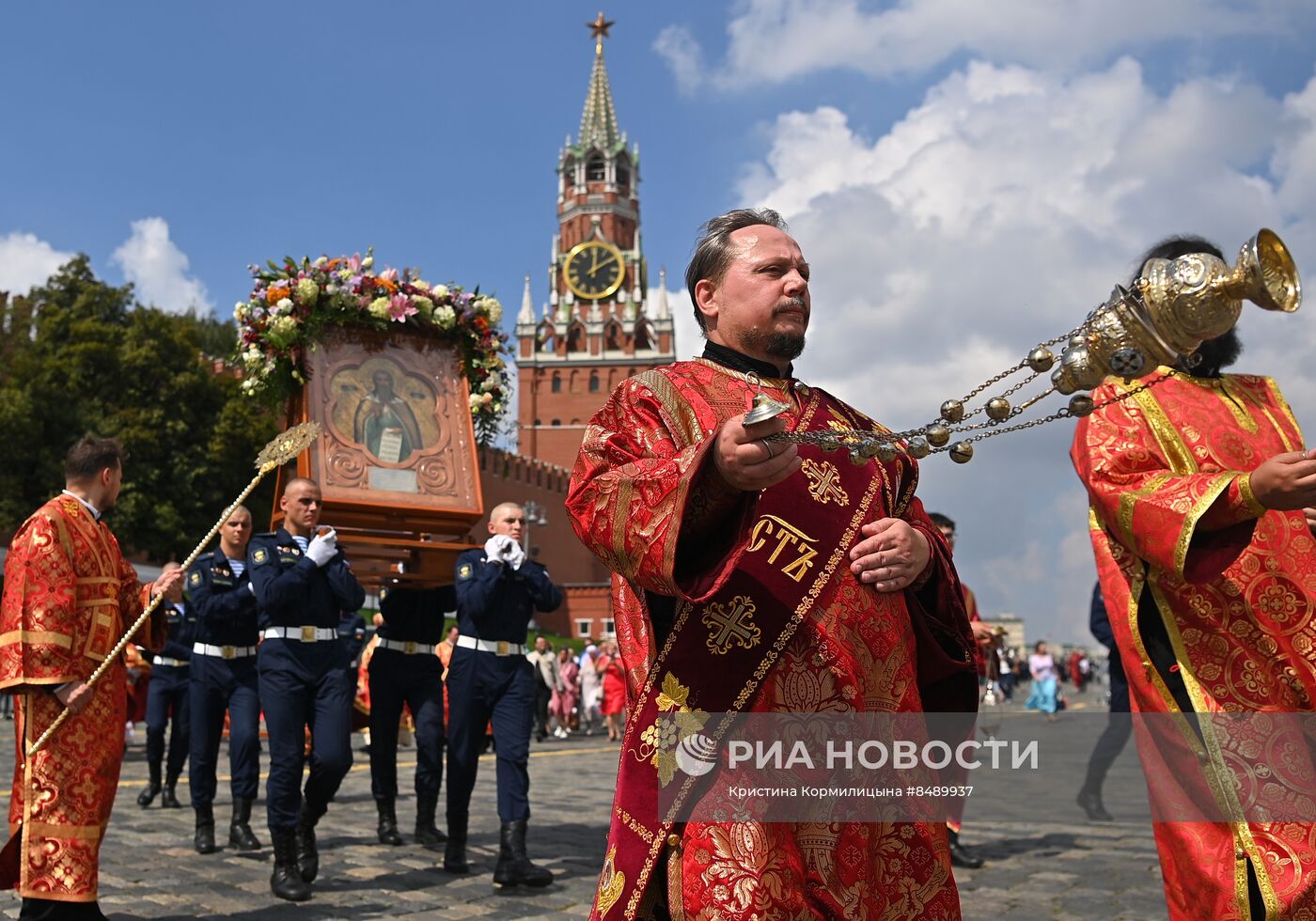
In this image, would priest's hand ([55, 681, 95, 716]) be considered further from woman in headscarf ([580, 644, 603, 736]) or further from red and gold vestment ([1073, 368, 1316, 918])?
woman in headscarf ([580, 644, 603, 736])

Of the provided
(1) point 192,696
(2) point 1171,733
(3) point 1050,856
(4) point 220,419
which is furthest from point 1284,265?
(4) point 220,419

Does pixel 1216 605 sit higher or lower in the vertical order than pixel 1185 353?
lower

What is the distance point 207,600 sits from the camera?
27.4 ft

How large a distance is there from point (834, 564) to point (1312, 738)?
1.86 metres

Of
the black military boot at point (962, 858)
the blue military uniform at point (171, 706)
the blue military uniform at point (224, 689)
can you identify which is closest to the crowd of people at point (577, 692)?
the blue military uniform at point (171, 706)

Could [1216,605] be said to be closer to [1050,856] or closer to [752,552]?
[752,552]

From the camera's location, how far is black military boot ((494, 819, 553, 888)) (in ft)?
21.7

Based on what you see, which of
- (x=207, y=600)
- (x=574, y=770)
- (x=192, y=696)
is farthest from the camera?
(x=574, y=770)

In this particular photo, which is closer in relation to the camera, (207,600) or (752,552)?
(752,552)

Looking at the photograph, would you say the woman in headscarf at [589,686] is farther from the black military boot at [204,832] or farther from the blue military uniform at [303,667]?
the blue military uniform at [303,667]

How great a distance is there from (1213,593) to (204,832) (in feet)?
21.2

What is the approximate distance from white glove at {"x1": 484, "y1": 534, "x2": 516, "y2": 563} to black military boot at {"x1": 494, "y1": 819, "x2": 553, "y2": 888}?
154 cm

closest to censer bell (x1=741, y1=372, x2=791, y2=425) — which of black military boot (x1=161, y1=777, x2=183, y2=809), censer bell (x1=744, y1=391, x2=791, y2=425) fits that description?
censer bell (x1=744, y1=391, x2=791, y2=425)

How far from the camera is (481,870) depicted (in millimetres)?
7234
